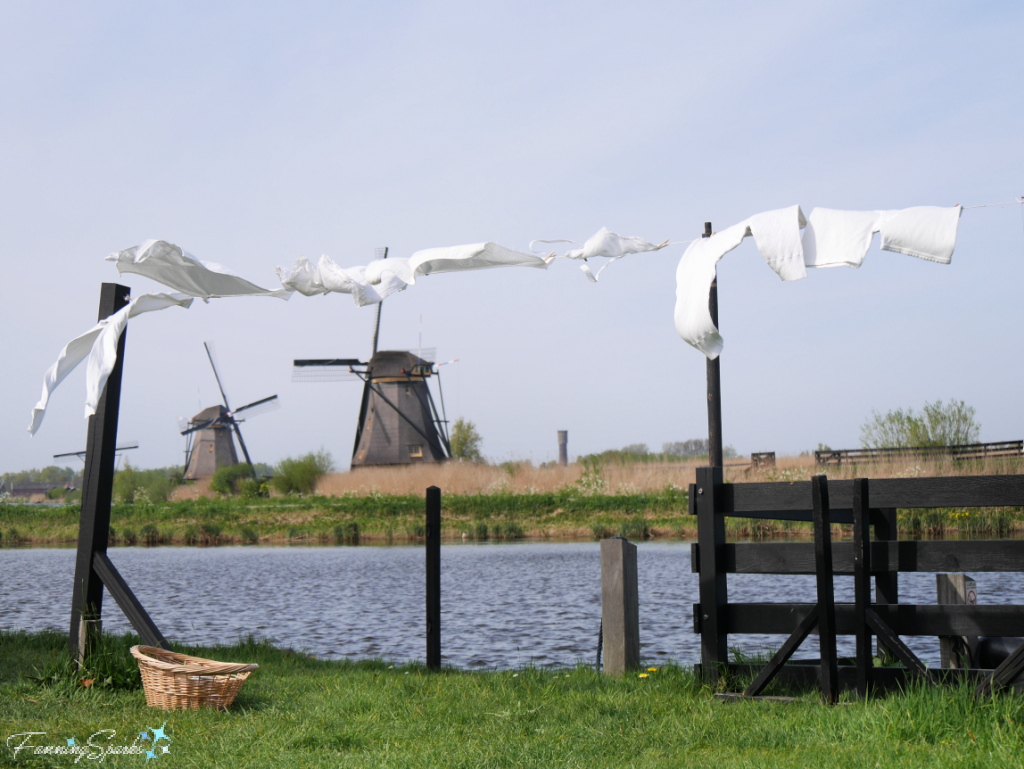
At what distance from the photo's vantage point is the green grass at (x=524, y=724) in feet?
12.3

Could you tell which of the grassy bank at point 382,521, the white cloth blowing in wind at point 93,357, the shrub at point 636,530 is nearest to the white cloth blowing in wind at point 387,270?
the white cloth blowing in wind at point 93,357

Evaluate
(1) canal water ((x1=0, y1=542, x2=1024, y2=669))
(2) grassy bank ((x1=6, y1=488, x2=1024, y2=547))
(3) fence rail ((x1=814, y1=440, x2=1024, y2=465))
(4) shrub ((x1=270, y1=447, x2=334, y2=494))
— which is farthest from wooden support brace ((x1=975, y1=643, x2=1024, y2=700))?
(4) shrub ((x1=270, y1=447, x2=334, y2=494))

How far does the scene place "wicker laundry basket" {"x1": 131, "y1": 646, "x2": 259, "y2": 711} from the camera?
4.95 meters

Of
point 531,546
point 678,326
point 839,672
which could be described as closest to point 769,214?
point 678,326

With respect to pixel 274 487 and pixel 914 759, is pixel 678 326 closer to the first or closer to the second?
pixel 914 759

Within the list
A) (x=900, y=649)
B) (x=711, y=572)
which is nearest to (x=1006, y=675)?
(x=900, y=649)

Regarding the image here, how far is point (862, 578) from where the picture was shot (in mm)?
4531

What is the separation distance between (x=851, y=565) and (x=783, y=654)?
0.62m

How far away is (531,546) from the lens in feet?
75.9

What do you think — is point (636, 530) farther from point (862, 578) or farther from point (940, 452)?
point (862, 578)

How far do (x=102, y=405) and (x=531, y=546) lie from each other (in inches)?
705

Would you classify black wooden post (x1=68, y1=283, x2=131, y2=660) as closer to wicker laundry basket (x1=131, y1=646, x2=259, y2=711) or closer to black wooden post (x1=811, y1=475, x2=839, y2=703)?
wicker laundry basket (x1=131, y1=646, x2=259, y2=711)

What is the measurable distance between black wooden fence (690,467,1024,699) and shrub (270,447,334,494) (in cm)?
3342

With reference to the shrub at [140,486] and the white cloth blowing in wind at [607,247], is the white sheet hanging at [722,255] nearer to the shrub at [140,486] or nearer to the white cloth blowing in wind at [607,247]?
the white cloth blowing in wind at [607,247]
